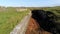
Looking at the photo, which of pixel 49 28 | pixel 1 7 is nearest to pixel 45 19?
pixel 49 28

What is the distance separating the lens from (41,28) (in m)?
4.12

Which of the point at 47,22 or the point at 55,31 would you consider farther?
the point at 47,22

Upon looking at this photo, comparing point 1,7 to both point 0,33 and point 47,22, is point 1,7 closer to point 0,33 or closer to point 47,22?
point 47,22

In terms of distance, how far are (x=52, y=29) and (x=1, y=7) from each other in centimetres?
317

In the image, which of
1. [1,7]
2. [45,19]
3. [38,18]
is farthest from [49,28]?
[1,7]

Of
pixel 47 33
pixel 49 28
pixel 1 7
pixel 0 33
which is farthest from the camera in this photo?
pixel 1 7

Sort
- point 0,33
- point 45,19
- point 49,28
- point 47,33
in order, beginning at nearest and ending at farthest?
1. point 0,33
2. point 47,33
3. point 49,28
4. point 45,19

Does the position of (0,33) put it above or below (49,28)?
above

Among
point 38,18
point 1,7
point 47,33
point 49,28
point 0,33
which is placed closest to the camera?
point 0,33

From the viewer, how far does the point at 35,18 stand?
4961 mm

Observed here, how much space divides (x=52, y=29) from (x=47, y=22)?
14.5 inches

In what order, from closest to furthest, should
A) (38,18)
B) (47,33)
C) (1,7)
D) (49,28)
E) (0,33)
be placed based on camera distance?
(0,33), (47,33), (49,28), (38,18), (1,7)

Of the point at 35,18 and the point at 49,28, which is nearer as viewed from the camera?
the point at 49,28

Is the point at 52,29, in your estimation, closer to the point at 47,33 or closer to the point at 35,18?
the point at 47,33
